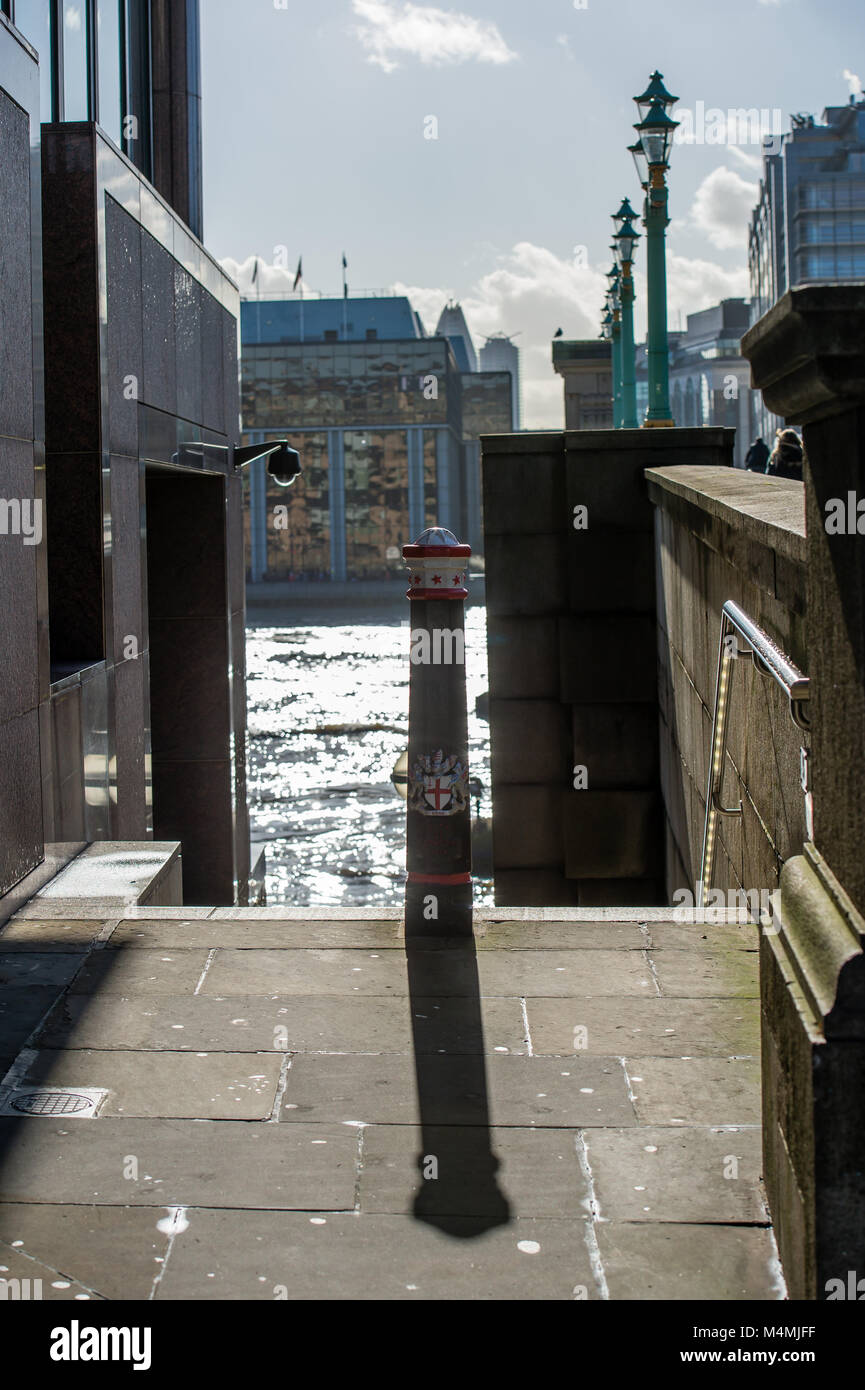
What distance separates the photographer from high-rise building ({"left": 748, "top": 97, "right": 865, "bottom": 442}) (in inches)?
5049

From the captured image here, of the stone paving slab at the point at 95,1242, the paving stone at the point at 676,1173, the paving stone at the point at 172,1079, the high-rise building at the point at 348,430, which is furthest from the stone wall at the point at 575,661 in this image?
the high-rise building at the point at 348,430

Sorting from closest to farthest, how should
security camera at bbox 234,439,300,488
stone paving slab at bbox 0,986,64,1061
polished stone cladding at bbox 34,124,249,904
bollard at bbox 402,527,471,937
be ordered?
stone paving slab at bbox 0,986,64,1061 < bollard at bbox 402,527,471,937 < polished stone cladding at bbox 34,124,249,904 < security camera at bbox 234,439,300,488

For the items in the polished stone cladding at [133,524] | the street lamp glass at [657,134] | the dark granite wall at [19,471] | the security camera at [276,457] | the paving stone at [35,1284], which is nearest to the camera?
the paving stone at [35,1284]

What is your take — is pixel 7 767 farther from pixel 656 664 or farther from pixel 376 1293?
pixel 656 664

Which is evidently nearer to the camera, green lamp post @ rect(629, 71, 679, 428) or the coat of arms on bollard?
the coat of arms on bollard

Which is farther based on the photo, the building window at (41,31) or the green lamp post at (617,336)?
the green lamp post at (617,336)

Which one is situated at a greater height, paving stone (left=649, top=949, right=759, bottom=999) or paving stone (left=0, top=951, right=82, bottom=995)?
paving stone (left=0, top=951, right=82, bottom=995)

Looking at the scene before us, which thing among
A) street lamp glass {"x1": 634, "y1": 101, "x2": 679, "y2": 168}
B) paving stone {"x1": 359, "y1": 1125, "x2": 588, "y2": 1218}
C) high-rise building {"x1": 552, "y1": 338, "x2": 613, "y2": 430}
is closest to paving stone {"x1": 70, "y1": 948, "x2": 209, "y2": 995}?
paving stone {"x1": 359, "y1": 1125, "x2": 588, "y2": 1218}

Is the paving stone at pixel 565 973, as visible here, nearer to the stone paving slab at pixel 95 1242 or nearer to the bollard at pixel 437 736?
the bollard at pixel 437 736

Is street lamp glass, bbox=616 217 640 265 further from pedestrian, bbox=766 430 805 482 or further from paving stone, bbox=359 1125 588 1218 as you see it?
paving stone, bbox=359 1125 588 1218

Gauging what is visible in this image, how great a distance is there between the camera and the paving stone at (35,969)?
180 inches

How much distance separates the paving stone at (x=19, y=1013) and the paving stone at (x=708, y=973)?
186 cm

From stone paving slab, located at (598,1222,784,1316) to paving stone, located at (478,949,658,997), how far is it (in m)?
1.47

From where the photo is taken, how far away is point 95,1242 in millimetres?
2980
